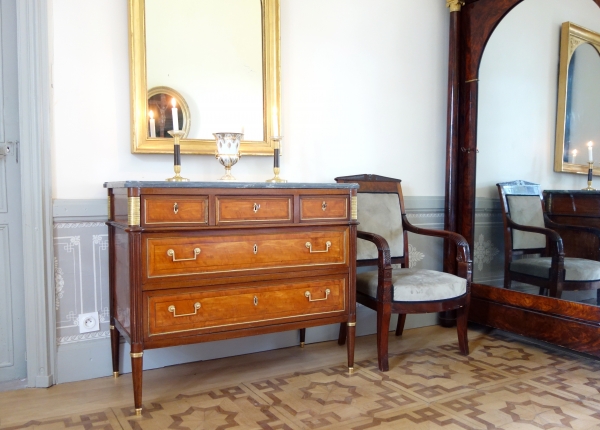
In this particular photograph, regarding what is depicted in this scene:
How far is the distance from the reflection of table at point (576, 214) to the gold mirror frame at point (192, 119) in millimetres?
1541

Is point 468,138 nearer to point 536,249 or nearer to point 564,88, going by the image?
point 564,88

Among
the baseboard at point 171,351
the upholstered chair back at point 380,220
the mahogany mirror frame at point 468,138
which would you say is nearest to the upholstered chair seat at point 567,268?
the mahogany mirror frame at point 468,138

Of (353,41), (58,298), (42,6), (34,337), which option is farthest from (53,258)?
(353,41)

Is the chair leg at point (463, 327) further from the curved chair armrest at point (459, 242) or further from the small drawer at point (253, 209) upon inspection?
the small drawer at point (253, 209)

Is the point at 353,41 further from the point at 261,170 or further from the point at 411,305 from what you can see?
the point at 411,305

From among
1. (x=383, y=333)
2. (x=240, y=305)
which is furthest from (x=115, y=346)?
(x=383, y=333)

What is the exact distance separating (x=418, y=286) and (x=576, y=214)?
0.95 metres

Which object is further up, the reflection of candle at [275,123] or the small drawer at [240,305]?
the reflection of candle at [275,123]

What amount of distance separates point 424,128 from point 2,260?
249 centimetres

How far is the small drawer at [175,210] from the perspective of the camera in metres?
1.95

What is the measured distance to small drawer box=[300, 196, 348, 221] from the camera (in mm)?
2279

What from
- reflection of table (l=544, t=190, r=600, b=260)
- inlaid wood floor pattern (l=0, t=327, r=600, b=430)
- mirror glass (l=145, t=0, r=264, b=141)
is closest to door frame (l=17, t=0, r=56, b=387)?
inlaid wood floor pattern (l=0, t=327, r=600, b=430)

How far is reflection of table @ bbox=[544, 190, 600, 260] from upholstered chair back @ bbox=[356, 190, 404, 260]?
811 millimetres

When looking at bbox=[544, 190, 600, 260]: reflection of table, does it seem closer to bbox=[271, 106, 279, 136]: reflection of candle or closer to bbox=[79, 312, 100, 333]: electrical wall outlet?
bbox=[271, 106, 279, 136]: reflection of candle
